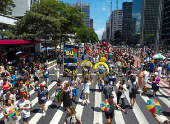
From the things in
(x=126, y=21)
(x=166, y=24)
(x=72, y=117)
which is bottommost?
(x=72, y=117)

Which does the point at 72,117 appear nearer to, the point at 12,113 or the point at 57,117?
the point at 12,113

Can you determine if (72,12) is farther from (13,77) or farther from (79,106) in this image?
(79,106)

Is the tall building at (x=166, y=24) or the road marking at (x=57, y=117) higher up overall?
the tall building at (x=166, y=24)

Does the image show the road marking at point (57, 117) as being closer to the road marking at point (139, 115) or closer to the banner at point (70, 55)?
the road marking at point (139, 115)

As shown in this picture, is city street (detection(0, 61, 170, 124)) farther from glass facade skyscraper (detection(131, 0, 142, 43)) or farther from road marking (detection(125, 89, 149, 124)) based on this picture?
Result: glass facade skyscraper (detection(131, 0, 142, 43))

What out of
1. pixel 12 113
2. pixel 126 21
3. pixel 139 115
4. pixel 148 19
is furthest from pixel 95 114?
pixel 126 21

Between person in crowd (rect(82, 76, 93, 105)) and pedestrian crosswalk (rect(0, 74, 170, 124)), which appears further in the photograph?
person in crowd (rect(82, 76, 93, 105))

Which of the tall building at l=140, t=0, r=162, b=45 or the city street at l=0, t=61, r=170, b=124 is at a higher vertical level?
the tall building at l=140, t=0, r=162, b=45

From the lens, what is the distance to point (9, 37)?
19.3 m

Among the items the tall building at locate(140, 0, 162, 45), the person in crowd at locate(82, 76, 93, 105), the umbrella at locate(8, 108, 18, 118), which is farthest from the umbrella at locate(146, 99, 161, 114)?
the tall building at locate(140, 0, 162, 45)

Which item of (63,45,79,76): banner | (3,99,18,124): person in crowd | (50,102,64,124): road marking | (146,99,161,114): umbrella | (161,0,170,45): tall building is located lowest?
(50,102,64,124): road marking

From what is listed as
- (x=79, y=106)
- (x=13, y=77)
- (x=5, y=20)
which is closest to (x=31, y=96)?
(x=13, y=77)

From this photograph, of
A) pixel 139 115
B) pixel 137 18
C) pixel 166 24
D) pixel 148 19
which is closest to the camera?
pixel 139 115

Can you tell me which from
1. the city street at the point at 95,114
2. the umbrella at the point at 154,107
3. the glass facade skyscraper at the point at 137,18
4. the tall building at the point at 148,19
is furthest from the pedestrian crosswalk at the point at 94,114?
the glass facade skyscraper at the point at 137,18
